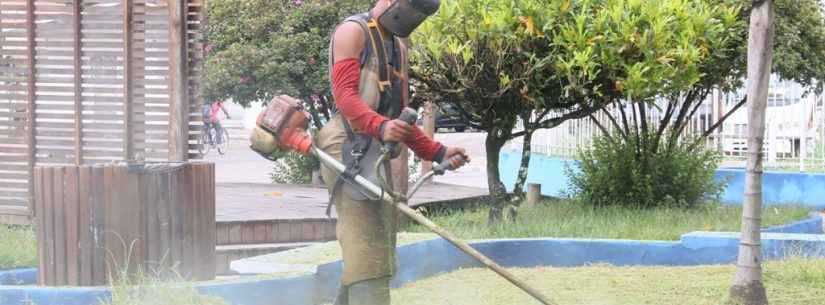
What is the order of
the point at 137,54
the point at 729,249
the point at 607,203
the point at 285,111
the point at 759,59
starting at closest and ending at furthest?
the point at 285,111 < the point at 759,59 < the point at 729,249 < the point at 137,54 < the point at 607,203

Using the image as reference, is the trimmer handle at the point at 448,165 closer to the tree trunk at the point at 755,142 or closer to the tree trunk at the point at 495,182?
the tree trunk at the point at 755,142

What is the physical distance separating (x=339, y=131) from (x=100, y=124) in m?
4.90

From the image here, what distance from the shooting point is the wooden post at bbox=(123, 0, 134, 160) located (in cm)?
954

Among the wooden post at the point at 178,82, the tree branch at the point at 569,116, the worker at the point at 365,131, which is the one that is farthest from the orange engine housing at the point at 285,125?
the tree branch at the point at 569,116

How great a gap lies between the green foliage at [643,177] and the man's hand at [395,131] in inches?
286

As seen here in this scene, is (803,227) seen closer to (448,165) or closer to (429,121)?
(429,121)

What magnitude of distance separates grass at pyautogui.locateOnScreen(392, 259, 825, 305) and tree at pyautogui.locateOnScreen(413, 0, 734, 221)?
7.26 ft

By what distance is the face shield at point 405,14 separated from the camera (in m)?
5.23

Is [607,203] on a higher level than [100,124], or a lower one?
lower

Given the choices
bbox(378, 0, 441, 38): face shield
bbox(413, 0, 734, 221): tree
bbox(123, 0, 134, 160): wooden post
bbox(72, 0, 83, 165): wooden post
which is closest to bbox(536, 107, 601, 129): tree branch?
bbox(413, 0, 734, 221): tree

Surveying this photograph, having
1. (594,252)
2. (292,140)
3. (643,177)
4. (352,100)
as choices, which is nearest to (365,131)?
(352,100)

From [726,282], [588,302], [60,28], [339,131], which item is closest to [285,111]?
[339,131]

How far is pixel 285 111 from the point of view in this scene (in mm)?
5176

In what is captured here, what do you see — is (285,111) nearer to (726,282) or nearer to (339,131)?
(339,131)
